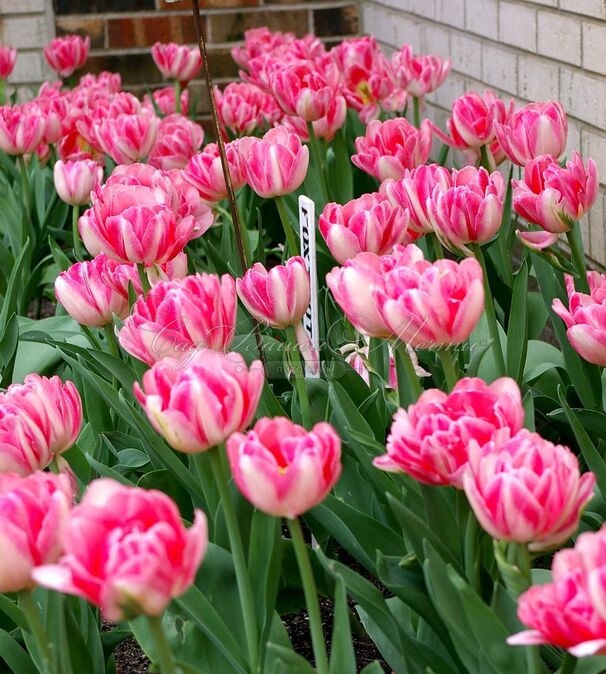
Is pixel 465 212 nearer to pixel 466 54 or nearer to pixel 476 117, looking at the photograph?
pixel 476 117

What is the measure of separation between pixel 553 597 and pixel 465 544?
0.85 ft

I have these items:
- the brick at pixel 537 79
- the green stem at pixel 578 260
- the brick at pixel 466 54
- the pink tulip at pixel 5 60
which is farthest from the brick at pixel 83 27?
the green stem at pixel 578 260

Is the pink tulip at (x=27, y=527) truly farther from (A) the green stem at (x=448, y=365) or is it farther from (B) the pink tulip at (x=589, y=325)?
(B) the pink tulip at (x=589, y=325)

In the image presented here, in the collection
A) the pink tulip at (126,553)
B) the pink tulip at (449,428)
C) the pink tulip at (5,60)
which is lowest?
the pink tulip at (5,60)

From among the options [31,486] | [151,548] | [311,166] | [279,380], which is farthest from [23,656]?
[311,166]

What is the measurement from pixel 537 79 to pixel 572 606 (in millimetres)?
1897

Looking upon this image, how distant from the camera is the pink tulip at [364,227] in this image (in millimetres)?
1192

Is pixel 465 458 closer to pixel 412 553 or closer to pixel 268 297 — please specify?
pixel 412 553

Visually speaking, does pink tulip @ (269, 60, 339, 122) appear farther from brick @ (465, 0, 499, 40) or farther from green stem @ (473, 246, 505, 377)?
brick @ (465, 0, 499, 40)

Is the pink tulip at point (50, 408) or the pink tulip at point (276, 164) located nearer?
the pink tulip at point (50, 408)

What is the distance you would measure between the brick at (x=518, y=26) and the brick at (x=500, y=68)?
35 millimetres

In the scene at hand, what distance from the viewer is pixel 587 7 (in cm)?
202

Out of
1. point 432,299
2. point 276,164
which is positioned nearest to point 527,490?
point 432,299

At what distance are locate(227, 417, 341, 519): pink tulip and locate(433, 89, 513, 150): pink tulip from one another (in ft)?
3.29
